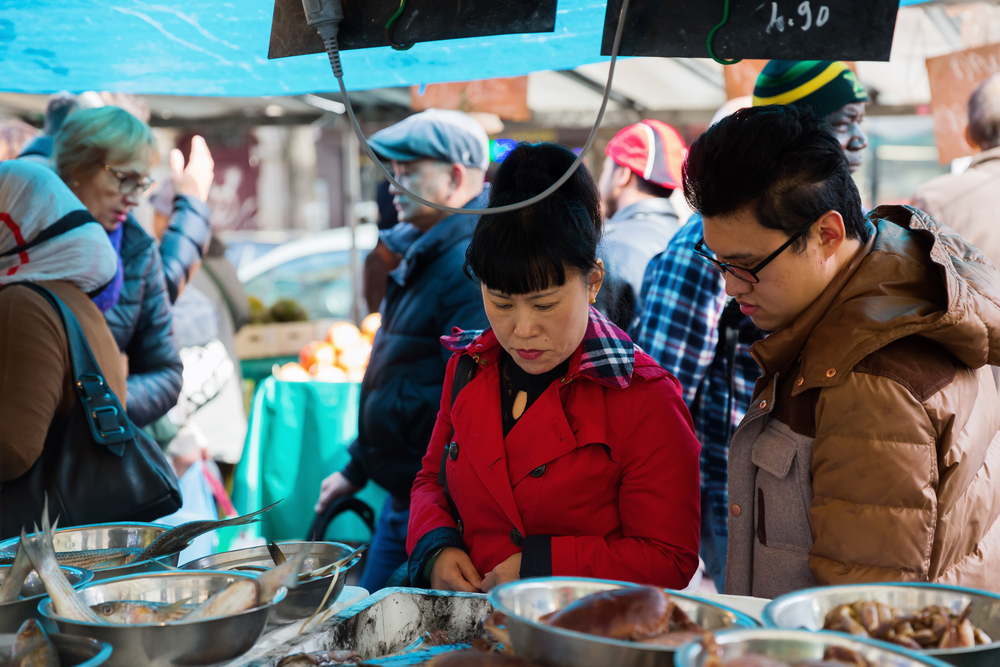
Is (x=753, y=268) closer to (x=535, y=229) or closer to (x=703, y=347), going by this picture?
(x=535, y=229)

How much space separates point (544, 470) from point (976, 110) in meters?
2.98

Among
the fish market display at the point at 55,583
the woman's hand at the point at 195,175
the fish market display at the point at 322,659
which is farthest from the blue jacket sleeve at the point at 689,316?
the woman's hand at the point at 195,175

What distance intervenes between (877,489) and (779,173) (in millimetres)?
592

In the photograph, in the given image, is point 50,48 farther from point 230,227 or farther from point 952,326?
point 230,227

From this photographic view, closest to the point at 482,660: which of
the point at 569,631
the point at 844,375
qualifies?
the point at 569,631

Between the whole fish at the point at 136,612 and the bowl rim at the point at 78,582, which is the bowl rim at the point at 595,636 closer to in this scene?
the whole fish at the point at 136,612

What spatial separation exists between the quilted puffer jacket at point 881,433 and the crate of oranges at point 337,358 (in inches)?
131

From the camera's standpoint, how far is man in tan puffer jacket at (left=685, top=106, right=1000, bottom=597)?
1.36 metres

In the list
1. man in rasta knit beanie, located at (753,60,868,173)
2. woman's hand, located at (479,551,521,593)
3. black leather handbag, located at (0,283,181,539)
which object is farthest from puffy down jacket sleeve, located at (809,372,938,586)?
black leather handbag, located at (0,283,181,539)

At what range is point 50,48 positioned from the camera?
2.39m

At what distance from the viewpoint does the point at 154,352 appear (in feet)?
11.0

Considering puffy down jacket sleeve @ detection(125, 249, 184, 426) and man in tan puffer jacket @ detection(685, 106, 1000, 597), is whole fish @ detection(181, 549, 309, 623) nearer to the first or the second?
man in tan puffer jacket @ detection(685, 106, 1000, 597)

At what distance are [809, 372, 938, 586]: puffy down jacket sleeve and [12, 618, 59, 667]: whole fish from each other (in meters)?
1.18

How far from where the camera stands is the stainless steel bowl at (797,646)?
91 cm
